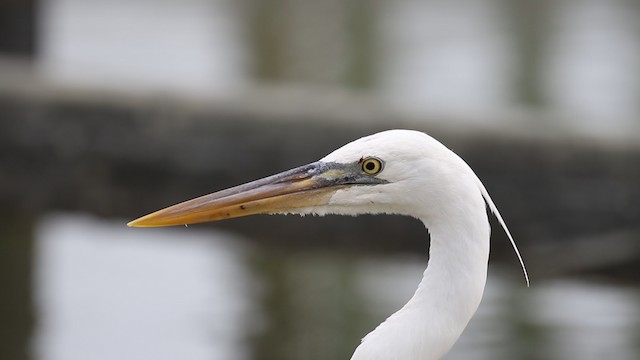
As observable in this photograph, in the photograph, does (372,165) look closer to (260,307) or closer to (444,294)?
(444,294)

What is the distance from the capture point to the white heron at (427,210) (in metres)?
3.80

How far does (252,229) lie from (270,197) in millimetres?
2263

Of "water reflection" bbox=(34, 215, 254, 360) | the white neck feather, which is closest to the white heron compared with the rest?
the white neck feather

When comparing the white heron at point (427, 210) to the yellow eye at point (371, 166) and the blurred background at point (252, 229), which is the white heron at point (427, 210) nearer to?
the yellow eye at point (371, 166)

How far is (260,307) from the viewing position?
27.7 ft

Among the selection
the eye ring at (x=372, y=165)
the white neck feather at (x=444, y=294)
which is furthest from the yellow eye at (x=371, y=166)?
the white neck feather at (x=444, y=294)

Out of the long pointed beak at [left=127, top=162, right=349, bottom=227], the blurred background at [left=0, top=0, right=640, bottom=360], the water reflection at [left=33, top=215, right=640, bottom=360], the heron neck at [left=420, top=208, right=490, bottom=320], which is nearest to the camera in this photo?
the heron neck at [left=420, top=208, right=490, bottom=320]

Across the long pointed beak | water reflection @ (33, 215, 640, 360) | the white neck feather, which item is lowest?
water reflection @ (33, 215, 640, 360)

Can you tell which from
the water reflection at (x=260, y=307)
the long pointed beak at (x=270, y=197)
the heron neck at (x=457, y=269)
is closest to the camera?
the heron neck at (x=457, y=269)

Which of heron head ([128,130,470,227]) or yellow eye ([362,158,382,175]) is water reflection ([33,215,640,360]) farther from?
yellow eye ([362,158,382,175])

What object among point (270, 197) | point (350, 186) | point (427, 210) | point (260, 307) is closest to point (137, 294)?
point (260, 307)

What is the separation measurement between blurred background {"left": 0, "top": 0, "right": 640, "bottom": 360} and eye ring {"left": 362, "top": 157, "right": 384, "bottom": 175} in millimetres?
2099

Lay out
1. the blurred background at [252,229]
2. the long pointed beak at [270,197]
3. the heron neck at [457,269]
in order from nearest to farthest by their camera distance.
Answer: the heron neck at [457,269] → the long pointed beak at [270,197] → the blurred background at [252,229]

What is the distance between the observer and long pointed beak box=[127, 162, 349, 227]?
13.0 feet
